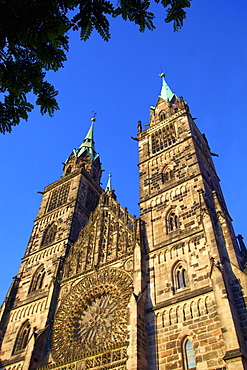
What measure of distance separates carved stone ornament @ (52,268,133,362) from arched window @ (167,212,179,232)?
3402 millimetres

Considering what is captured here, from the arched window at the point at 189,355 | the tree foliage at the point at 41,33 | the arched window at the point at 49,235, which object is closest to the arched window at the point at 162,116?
the arched window at the point at 49,235

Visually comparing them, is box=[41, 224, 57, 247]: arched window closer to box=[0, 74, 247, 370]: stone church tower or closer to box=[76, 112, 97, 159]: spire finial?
box=[0, 74, 247, 370]: stone church tower

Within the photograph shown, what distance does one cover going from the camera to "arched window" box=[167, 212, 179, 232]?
1783cm

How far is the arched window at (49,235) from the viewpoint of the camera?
82.3 ft

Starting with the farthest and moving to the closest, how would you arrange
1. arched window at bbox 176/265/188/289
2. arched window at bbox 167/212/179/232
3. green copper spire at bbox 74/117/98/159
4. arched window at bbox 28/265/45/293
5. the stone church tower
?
green copper spire at bbox 74/117/98/159 < arched window at bbox 28/265/45/293 < arched window at bbox 167/212/179/232 < arched window at bbox 176/265/188/289 < the stone church tower

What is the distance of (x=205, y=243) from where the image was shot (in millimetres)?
15266

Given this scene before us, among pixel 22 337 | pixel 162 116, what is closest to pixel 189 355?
pixel 22 337

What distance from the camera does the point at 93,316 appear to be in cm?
1702

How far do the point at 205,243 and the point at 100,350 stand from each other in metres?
6.67

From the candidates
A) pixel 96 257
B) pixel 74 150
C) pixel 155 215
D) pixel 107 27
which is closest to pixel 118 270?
pixel 96 257

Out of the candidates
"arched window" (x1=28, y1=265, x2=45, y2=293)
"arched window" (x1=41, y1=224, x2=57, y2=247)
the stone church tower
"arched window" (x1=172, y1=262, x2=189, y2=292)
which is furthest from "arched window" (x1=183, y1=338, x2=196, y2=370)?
"arched window" (x1=41, y1=224, x2=57, y2=247)

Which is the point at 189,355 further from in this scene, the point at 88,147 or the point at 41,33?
the point at 88,147

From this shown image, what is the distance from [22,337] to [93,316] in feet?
17.5

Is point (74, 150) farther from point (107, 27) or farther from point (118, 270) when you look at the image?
point (107, 27)
